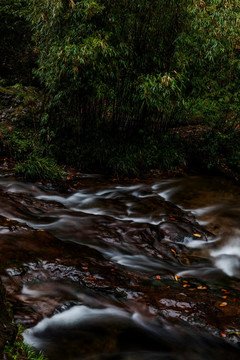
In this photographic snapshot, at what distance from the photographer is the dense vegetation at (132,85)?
738cm

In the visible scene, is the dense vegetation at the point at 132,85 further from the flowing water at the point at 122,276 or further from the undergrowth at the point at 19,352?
the undergrowth at the point at 19,352

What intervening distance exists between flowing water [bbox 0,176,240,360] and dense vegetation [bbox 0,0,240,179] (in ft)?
8.10

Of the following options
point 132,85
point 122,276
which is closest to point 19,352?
point 122,276

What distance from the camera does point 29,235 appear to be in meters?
3.85

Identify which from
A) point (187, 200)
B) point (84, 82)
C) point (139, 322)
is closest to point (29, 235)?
point (139, 322)

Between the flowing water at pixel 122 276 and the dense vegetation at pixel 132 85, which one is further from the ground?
the dense vegetation at pixel 132 85

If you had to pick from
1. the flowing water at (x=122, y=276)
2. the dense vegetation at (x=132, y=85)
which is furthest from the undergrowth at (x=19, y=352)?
the dense vegetation at (x=132, y=85)

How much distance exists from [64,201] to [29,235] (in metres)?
2.55

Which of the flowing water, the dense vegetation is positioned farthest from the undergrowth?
the dense vegetation

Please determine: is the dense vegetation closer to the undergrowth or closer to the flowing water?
the flowing water

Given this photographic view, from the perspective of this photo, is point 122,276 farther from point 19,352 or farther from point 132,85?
point 132,85

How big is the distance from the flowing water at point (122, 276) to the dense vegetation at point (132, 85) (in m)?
2.47

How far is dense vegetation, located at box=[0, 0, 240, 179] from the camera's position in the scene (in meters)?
7.38

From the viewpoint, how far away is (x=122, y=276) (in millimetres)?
3355
